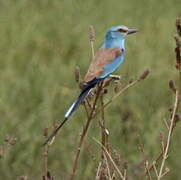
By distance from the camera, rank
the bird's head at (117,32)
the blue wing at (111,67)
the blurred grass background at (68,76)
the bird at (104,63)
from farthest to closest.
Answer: the blurred grass background at (68,76) < the bird's head at (117,32) < the blue wing at (111,67) < the bird at (104,63)

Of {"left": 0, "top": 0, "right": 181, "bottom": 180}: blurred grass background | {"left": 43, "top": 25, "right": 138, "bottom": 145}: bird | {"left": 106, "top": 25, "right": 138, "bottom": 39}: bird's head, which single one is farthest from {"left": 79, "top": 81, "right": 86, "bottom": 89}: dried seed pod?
{"left": 0, "top": 0, "right": 181, "bottom": 180}: blurred grass background

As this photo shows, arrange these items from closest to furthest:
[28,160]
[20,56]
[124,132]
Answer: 1. [28,160]
2. [124,132]
3. [20,56]

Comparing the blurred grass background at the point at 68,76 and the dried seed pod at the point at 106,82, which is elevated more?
the dried seed pod at the point at 106,82

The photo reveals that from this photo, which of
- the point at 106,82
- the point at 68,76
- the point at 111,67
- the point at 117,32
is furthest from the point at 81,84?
the point at 68,76

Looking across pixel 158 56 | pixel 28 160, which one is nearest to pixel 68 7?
pixel 158 56

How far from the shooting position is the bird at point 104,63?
9.11ft

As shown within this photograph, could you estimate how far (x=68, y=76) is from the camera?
21.9ft

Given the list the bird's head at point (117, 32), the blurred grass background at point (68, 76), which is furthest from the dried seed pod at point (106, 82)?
the blurred grass background at point (68, 76)

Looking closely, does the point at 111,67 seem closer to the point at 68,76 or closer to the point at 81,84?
the point at 81,84

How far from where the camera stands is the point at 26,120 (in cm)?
595

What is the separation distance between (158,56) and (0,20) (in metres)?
1.59

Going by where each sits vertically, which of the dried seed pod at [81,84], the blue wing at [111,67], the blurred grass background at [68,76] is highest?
the blue wing at [111,67]

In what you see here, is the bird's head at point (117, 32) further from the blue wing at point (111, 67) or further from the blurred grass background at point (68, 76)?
the blurred grass background at point (68, 76)

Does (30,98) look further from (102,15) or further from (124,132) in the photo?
(102,15)
